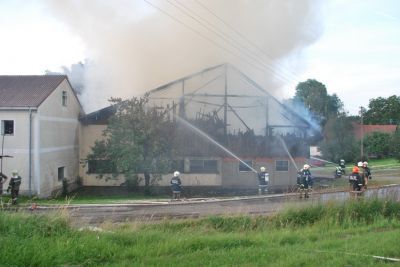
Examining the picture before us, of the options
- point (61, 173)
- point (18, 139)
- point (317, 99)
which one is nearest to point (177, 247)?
point (18, 139)

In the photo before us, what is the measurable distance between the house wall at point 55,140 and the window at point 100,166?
1.00m

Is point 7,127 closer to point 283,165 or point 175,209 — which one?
point 175,209

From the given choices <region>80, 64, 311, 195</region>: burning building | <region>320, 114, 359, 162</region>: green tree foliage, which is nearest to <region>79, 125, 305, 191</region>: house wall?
<region>80, 64, 311, 195</region>: burning building

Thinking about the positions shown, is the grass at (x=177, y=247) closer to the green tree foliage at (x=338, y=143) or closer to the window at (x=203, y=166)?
the window at (x=203, y=166)

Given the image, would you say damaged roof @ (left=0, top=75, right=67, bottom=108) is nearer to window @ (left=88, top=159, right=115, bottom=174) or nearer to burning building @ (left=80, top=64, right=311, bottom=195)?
burning building @ (left=80, top=64, right=311, bottom=195)

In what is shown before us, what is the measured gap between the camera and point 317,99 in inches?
2586

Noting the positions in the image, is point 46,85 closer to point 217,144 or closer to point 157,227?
point 217,144

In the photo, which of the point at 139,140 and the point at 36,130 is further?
the point at 139,140

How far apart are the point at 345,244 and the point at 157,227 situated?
3993 mm

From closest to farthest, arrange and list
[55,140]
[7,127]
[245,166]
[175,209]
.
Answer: [175,209] < [7,127] < [55,140] < [245,166]

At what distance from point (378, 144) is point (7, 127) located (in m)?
46.1

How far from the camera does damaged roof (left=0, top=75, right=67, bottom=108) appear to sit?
75.3ft

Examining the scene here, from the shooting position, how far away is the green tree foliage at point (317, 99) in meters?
64.6

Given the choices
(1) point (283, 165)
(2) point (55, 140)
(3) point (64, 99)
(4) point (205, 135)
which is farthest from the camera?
(4) point (205, 135)
